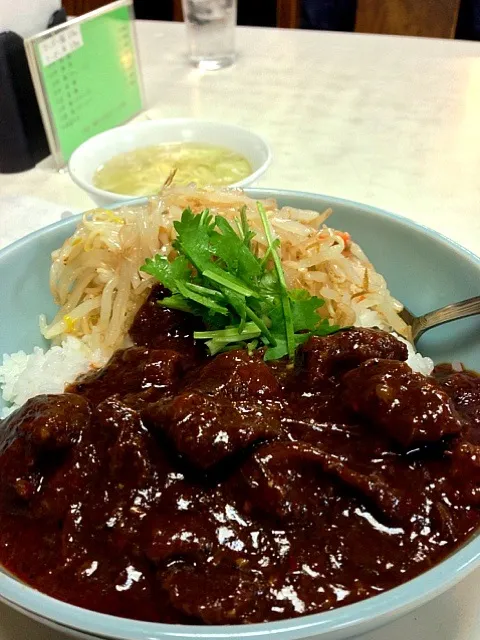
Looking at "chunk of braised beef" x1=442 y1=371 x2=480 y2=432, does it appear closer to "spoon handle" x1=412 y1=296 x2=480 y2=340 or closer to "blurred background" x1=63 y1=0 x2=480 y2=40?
"spoon handle" x1=412 y1=296 x2=480 y2=340

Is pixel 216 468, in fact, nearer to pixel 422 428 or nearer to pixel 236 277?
pixel 422 428

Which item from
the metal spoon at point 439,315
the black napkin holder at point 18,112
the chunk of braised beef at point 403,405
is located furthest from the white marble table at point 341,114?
the chunk of braised beef at point 403,405

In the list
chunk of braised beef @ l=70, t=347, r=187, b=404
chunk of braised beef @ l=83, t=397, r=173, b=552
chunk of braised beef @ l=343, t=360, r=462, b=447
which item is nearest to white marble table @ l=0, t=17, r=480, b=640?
chunk of braised beef @ l=70, t=347, r=187, b=404

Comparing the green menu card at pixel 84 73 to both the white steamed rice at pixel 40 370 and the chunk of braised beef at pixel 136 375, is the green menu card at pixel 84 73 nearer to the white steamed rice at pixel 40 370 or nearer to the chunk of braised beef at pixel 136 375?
the white steamed rice at pixel 40 370

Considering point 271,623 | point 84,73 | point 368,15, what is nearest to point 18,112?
point 84,73

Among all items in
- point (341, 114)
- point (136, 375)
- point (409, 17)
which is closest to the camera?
point (136, 375)

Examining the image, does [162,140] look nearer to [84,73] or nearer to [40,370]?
[84,73]
